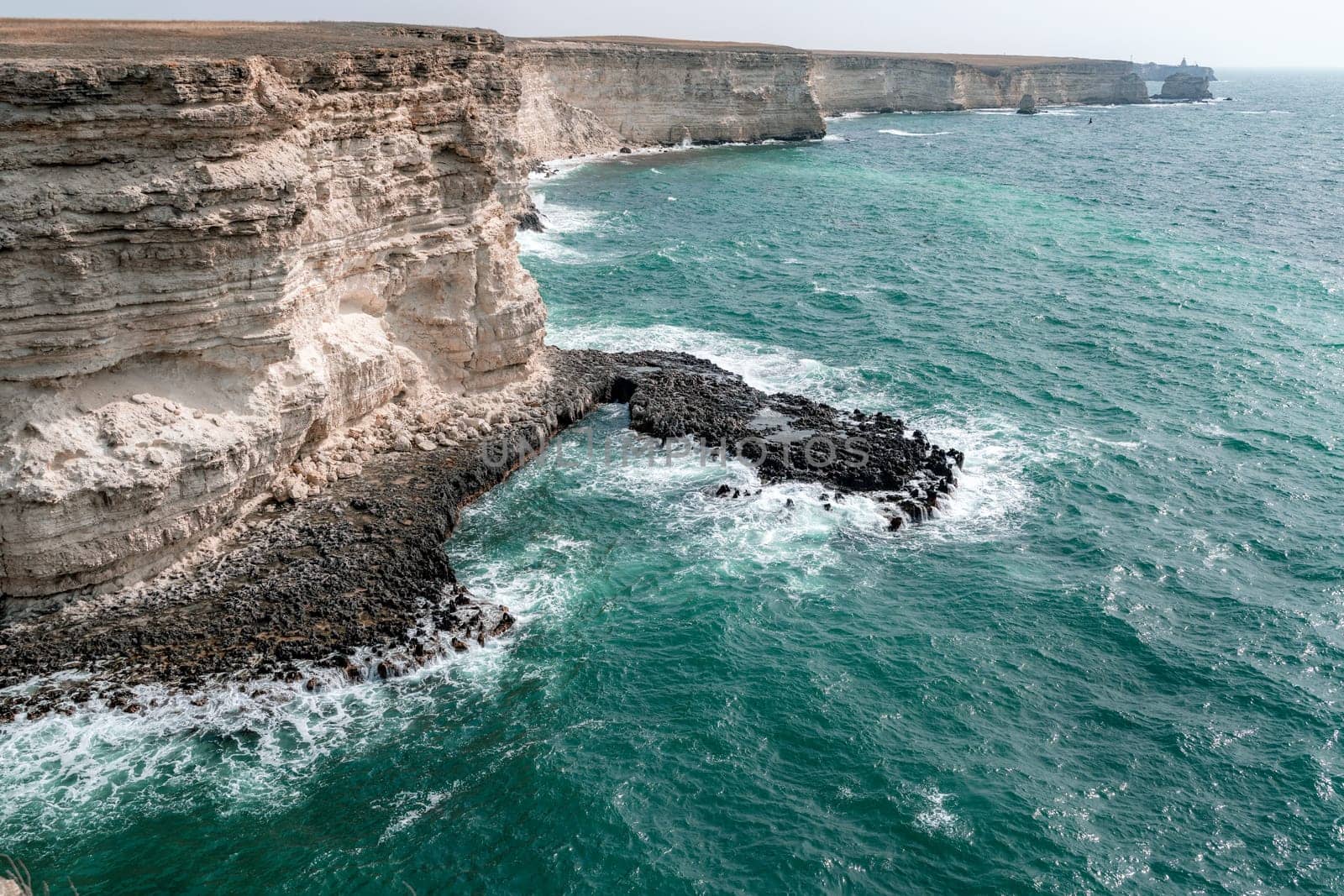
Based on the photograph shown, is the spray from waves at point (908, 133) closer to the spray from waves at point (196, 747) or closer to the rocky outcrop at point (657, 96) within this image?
the rocky outcrop at point (657, 96)

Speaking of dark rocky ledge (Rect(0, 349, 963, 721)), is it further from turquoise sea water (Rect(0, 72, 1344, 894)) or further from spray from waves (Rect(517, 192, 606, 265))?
spray from waves (Rect(517, 192, 606, 265))

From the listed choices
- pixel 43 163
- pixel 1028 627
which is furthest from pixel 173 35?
pixel 1028 627

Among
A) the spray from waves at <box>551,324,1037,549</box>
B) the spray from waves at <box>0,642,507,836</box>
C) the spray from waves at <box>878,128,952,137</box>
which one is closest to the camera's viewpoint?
the spray from waves at <box>0,642,507,836</box>

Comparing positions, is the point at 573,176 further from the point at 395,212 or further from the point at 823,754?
the point at 823,754

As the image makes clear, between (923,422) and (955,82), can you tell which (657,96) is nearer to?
(955,82)

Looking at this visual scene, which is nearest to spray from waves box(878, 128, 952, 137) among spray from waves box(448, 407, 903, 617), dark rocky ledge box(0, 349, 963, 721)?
dark rocky ledge box(0, 349, 963, 721)

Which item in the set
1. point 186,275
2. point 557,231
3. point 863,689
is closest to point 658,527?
point 863,689
